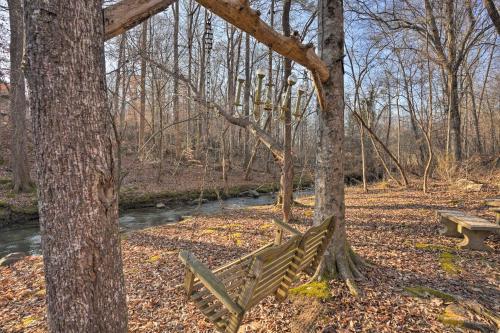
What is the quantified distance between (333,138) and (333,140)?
0.03m

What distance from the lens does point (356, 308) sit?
10.5 ft

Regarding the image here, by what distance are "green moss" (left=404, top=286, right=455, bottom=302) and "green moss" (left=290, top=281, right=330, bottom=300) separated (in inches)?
38.3

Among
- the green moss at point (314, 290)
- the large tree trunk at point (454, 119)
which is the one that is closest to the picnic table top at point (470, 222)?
the green moss at point (314, 290)

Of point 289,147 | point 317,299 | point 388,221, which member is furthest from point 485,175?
point 317,299

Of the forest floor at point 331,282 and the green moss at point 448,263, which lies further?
the green moss at point 448,263

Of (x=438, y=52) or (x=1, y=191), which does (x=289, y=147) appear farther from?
(x=1, y=191)

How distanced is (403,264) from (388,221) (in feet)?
9.03

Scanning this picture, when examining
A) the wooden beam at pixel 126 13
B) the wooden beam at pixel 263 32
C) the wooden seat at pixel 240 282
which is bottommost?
the wooden seat at pixel 240 282

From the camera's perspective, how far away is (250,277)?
2.36 metres

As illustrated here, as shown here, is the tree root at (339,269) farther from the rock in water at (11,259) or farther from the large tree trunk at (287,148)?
the rock in water at (11,259)

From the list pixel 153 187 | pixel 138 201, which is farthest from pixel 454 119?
pixel 153 187

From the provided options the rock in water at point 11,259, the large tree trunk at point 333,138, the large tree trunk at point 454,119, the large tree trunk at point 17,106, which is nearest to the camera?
the large tree trunk at point 333,138

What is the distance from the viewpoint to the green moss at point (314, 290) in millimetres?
3438

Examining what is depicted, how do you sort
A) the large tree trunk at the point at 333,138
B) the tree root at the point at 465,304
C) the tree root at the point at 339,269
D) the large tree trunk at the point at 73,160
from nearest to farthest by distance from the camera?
the large tree trunk at the point at 73,160 < the tree root at the point at 465,304 < the tree root at the point at 339,269 < the large tree trunk at the point at 333,138
